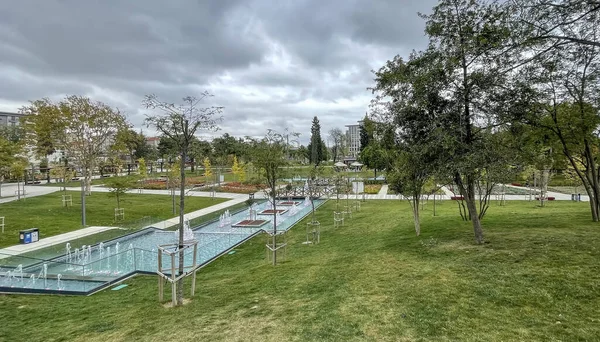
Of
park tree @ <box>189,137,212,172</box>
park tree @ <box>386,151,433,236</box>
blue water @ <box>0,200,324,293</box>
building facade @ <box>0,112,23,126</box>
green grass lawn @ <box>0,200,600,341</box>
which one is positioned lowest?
blue water @ <box>0,200,324,293</box>

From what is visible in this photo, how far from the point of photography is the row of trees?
7398 mm

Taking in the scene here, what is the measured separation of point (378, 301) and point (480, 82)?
573 centimetres

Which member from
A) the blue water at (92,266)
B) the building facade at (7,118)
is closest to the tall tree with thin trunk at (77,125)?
the blue water at (92,266)

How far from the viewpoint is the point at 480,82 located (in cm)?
781

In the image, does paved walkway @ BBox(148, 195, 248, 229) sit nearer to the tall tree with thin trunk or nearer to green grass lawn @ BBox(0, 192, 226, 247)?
green grass lawn @ BBox(0, 192, 226, 247)

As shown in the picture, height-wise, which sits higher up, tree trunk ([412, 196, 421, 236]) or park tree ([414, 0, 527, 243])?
park tree ([414, 0, 527, 243])

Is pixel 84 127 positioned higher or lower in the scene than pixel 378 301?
higher

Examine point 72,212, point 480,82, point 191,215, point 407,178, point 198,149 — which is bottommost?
point 191,215

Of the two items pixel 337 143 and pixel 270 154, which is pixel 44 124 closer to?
pixel 270 154

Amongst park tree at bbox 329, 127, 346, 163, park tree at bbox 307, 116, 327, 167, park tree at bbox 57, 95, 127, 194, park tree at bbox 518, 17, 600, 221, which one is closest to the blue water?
park tree at bbox 518, 17, 600, 221

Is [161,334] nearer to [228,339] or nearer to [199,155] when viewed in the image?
[228,339]

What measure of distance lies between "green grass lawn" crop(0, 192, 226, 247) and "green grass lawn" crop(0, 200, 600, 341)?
31.5 feet

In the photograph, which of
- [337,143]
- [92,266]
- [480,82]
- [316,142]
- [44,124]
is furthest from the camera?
[337,143]

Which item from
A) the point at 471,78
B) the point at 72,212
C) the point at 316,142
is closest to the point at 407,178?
the point at 471,78
